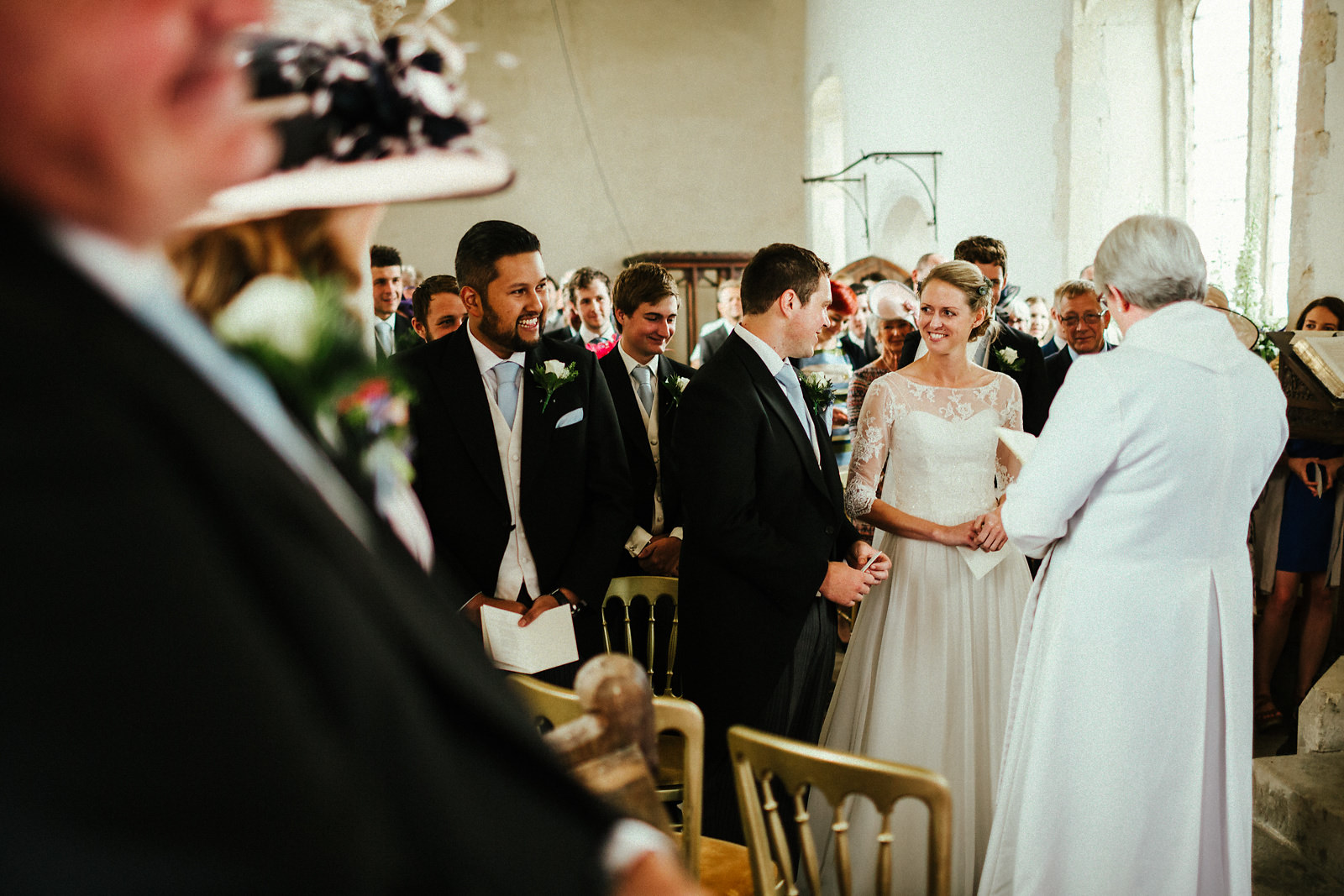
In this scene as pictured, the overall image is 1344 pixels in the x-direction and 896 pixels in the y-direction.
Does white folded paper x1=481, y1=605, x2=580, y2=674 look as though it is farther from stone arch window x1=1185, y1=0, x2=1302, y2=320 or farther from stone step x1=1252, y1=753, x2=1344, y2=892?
stone arch window x1=1185, y1=0, x2=1302, y2=320

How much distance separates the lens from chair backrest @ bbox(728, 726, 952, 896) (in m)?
1.39

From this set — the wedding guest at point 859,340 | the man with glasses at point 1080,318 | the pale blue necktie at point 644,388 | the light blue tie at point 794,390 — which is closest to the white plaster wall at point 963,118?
the wedding guest at point 859,340

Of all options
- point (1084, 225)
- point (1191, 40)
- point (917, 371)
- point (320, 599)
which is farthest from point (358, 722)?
point (1191, 40)

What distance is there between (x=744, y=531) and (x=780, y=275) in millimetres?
708

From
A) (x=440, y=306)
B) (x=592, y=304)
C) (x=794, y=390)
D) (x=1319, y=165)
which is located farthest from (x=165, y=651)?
(x=1319, y=165)

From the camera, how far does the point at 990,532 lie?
2.71 metres

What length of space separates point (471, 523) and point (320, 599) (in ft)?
7.09

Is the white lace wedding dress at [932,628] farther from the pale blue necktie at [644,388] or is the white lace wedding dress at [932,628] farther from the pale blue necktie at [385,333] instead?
the pale blue necktie at [385,333]

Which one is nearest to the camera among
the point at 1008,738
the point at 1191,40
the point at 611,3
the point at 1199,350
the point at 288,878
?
the point at 288,878

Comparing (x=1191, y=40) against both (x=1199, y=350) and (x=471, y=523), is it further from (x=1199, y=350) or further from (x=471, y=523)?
(x=471, y=523)

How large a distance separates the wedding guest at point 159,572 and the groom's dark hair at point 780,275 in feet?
7.24

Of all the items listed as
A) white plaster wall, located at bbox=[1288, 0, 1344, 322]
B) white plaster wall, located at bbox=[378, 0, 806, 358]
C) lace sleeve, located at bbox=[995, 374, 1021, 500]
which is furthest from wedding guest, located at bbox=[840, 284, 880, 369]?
white plaster wall, located at bbox=[378, 0, 806, 358]

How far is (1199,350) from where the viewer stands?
194 centimetres

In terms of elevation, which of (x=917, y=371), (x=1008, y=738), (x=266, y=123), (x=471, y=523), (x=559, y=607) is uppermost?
(x=266, y=123)
